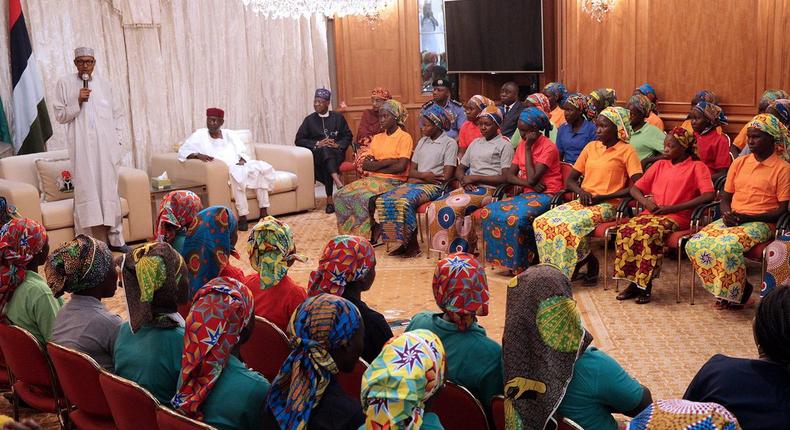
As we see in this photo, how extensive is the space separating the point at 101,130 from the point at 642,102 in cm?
460

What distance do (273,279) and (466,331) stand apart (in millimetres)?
1225

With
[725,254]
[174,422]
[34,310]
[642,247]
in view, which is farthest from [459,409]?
[642,247]

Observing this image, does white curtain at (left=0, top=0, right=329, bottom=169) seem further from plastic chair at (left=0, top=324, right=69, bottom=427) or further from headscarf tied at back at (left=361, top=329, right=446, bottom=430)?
headscarf tied at back at (left=361, top=329, right=446, bottom=430)

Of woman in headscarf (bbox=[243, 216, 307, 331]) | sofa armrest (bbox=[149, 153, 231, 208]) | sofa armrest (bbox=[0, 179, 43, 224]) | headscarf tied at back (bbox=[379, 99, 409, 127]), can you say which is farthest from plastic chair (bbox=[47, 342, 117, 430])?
sofa armrest (bbox=[149, 153, 231, 208])

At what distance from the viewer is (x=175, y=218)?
4.73 metres

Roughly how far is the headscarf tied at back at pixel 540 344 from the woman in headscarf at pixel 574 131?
4.32 metres

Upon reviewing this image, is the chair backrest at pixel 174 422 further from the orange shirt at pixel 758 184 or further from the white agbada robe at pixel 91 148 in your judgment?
the white agbada robe at pixel 91 148

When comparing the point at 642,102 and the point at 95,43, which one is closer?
the point at 642,102

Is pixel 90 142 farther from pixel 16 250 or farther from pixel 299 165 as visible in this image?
pixel 16 250

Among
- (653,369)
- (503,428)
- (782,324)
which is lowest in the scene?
(653,369)

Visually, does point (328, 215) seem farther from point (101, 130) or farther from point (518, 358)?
point (518, 358)

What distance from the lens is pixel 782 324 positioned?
239 cm

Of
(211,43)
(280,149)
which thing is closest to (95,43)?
(211,43)

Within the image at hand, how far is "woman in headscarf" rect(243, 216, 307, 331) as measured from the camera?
13.1ft
